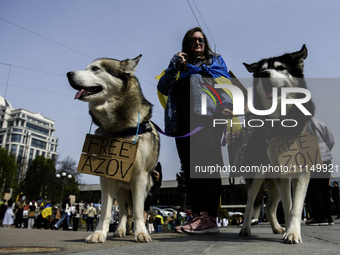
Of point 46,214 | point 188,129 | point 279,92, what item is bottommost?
point 46,214

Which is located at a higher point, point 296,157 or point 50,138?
point 50,138

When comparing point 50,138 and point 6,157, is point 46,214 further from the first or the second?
point 50,138

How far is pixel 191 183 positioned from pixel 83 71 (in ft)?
6.77

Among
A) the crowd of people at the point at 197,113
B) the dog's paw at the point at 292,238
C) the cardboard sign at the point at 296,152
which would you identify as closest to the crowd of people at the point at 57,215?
the crowd of people at the point at 197,113

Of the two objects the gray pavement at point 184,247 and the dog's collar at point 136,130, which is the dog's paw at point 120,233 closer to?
the gray pavement at point 184,247

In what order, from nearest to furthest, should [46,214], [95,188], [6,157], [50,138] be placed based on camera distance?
1. [46,214]
2. [6,157]
3. [95,188]
4. [50,138]

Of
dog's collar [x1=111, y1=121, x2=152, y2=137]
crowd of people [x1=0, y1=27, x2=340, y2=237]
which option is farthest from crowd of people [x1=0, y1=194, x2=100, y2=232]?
dog's collar [x1=111, y1=121, x2=152, y2=137]

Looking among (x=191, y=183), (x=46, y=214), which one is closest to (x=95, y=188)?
(x=46, y=214)

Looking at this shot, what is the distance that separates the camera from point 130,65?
3908 mm

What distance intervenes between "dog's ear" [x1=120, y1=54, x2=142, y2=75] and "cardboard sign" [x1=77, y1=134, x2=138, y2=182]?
35.1 inches

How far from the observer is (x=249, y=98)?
413 centimetres

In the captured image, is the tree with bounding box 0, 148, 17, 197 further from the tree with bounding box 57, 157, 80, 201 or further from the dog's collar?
the dog's collar

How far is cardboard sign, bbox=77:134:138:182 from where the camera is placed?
339cm

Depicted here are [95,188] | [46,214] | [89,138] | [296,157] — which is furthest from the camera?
[95,188]
